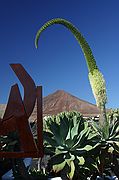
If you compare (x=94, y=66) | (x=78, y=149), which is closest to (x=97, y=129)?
(x=78, y=149)

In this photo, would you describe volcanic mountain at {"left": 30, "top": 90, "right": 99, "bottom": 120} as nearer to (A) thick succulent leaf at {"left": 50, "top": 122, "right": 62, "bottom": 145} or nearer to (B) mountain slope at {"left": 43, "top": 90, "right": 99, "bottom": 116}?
(B) mountain slope at {"left": 43, "top": 90, "right": 99, "bottom": 116}

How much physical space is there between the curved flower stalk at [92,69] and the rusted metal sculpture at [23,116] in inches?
58.8

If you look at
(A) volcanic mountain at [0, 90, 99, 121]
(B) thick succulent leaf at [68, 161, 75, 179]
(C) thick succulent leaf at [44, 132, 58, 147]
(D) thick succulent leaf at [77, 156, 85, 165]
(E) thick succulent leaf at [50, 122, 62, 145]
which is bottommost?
(B) thick succulent leaf at [68, 161, 75, 179]

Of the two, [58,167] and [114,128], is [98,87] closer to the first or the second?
[114,128]

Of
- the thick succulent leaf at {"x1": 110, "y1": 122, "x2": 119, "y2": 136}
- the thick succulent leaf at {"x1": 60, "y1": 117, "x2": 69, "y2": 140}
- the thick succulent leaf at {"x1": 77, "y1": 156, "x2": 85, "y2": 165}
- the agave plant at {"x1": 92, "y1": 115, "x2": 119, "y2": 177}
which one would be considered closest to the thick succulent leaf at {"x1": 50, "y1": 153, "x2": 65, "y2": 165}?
the thick succulent leaf at {"x1": 77, "y1": 156, "x2": 85, "y2": 165}

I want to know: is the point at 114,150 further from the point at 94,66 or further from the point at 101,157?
the point at 94,66

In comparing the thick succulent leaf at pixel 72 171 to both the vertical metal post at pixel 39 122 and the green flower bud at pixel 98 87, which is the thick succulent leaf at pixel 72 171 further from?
the green flower bud at pixel 98 87

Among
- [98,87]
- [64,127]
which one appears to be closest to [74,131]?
[64,127]

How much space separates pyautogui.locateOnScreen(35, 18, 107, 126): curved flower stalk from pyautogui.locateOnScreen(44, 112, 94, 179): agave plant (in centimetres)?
63

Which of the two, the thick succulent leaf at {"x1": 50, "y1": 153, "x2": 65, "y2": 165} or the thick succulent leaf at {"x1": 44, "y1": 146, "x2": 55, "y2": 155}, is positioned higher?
the thick succulent leaf at {"x1": 44, "y1": 146, "x2": 55, "y2": 155}

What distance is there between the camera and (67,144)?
7711 mm

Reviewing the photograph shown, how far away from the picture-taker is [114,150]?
25.9ft

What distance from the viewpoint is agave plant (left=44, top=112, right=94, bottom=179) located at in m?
7.27

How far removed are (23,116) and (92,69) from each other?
239 cm
